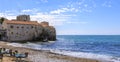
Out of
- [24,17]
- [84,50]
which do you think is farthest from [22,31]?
[84,50]

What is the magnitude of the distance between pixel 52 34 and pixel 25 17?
1577 centimetres

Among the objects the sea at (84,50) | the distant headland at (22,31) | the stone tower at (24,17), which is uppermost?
the stone tower at (24,17)

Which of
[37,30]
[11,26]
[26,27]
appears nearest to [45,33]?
[37,30]

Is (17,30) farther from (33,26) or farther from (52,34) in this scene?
(52,34)

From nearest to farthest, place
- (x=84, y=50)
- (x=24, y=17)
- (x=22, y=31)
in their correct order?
(x=84, y=50) → (x=22, y=31) → (x=24, y=17)

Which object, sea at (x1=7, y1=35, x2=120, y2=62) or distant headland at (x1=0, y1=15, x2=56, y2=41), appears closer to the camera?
sea at (x1=7, y1=35, x2=120, y2=62)

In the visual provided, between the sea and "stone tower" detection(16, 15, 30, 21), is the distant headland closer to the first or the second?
the sea

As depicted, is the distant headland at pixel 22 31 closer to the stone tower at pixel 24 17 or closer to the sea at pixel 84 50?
the sea at pixel 84 50

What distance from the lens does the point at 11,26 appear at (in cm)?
8619

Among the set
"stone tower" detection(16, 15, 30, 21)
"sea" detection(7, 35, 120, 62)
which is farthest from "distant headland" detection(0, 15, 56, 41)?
"stone tower" detection(16, 15, 30, 21)

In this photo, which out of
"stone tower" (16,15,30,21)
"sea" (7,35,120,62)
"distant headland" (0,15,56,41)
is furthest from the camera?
"stone tower" (16,15,30,21)

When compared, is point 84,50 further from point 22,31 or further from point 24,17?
point 24,17

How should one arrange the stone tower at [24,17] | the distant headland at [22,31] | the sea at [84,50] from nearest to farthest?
the sea at [84,50]
the distant headland at [22,31]
the stone tower at [24,17]

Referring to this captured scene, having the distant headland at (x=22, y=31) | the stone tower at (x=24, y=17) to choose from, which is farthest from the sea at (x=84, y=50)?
the stone tower at (x=24, y=17)
